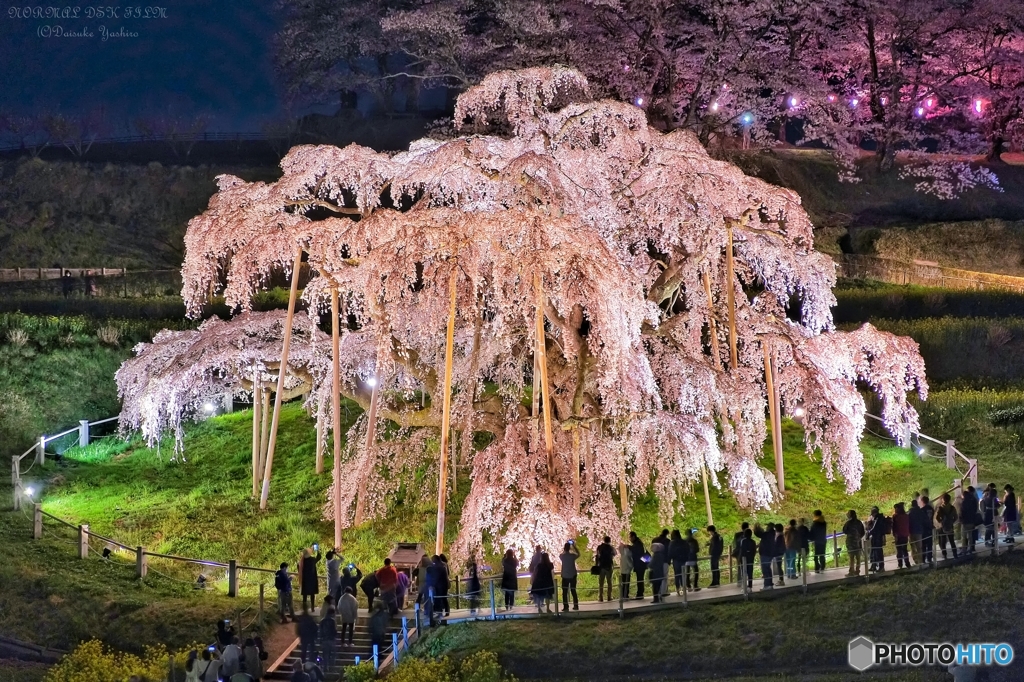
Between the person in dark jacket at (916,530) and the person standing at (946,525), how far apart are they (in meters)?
0.38

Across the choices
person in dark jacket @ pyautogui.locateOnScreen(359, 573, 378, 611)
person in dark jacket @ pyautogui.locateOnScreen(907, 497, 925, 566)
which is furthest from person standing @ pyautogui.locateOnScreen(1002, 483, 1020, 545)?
person in dark jacket @ pyautogui.locateOnScreen(359, 573, 378, 611)

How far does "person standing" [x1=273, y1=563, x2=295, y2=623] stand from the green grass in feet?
8.45

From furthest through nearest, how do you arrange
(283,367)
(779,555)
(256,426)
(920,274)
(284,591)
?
1. (920,274)
2. (256,426)
3. (283,367)
4. (284,591)
5. (779,555)

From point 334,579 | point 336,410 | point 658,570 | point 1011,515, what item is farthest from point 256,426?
point 1011,515

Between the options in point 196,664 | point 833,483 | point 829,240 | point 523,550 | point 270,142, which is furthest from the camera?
point 270,142

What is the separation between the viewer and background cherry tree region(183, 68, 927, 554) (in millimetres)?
19406

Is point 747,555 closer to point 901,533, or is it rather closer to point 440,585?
point 901,533

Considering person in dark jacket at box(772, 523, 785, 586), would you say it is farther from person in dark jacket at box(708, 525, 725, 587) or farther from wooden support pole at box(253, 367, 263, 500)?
wooden support pole at box(253, 367, 263, 500)

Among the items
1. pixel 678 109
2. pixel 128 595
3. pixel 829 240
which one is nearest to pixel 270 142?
pixel 678 109

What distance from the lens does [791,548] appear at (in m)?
18.7

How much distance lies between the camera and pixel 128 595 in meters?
20.3

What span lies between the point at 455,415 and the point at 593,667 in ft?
22.3

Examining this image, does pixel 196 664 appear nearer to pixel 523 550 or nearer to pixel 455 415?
pixel 523 550

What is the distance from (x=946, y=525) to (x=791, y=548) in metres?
2.56
